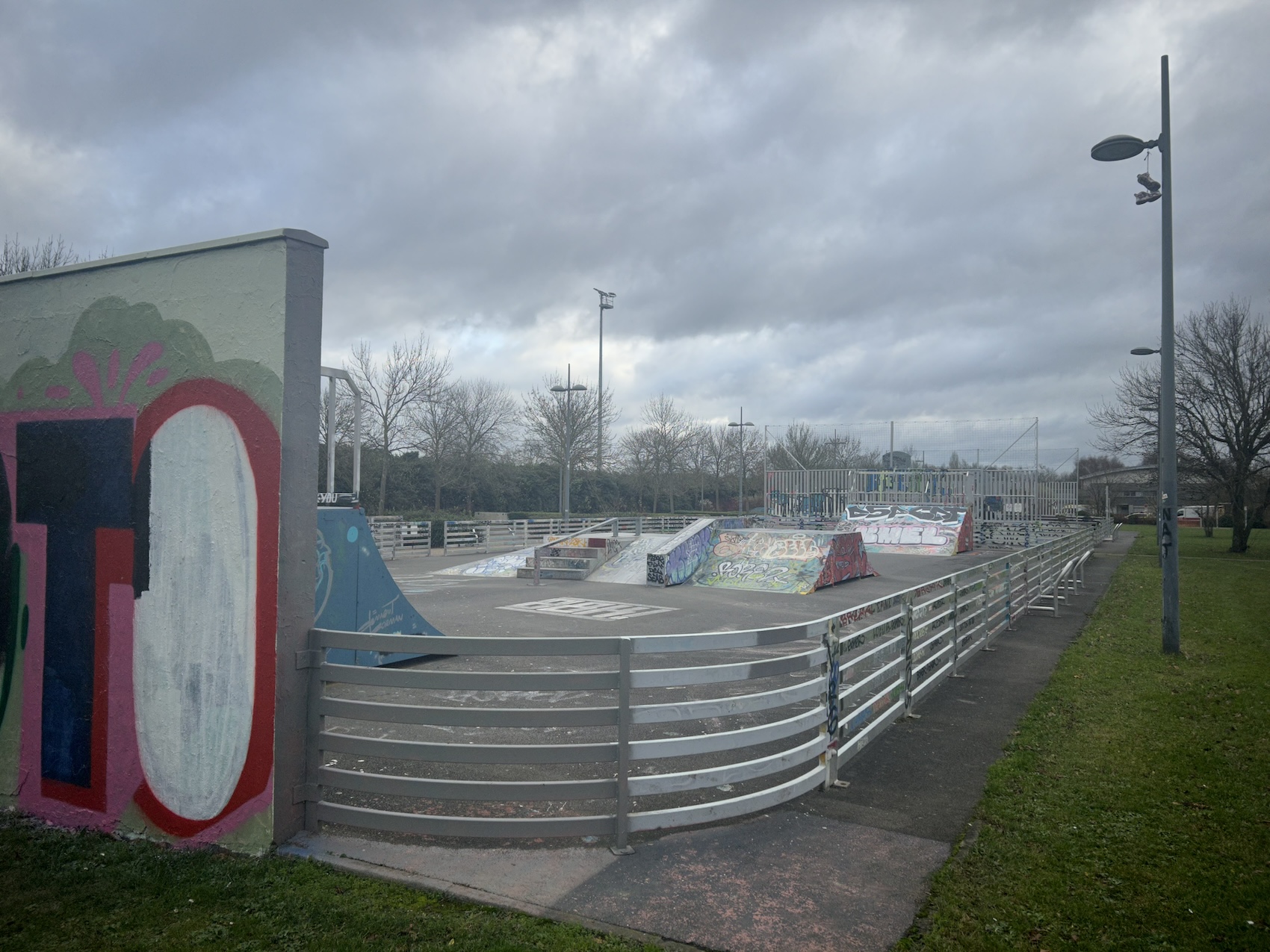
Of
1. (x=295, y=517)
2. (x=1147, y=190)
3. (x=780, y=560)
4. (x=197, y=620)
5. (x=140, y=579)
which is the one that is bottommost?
(x=780, y=560)

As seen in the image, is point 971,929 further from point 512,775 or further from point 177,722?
point 177,722

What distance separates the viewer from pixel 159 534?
450 centimetres

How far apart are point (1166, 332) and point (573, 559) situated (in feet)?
49.4

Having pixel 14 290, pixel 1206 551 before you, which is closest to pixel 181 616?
pixel 14 290

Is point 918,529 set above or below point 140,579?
below

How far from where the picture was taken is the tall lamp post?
33.4ft

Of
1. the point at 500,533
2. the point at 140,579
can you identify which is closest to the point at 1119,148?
the point at 140,579

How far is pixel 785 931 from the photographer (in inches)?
134

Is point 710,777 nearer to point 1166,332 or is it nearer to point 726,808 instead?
point 726,808

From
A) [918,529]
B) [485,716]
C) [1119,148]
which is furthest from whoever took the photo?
[918,529]

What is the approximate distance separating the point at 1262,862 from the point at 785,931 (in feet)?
9.21

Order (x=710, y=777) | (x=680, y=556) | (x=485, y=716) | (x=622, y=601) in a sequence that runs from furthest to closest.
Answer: (x=680, y=556) → (x=622, y=601) → (x=710, y=777) → (x=485, y=716)

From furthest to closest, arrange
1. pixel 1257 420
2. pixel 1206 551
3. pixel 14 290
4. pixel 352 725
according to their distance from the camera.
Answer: pixel 1206 551, pixel 1257 420, pixel 352 725, pixel 14 290

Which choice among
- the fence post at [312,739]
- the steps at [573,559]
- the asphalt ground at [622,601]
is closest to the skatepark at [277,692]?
the fence post at [312,739]
